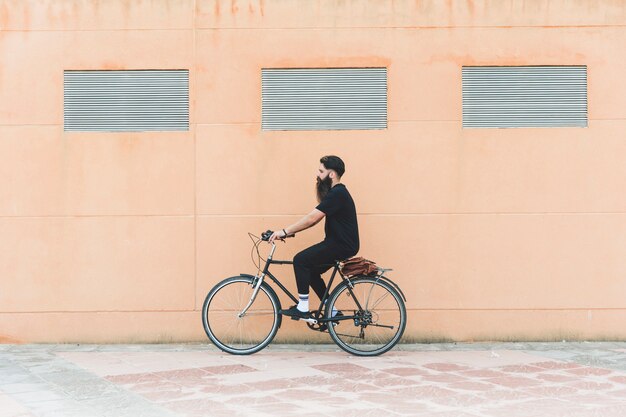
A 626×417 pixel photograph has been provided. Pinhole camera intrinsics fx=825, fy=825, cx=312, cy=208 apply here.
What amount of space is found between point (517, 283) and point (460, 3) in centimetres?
312

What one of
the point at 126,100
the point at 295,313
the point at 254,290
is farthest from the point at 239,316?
the point at 126,100

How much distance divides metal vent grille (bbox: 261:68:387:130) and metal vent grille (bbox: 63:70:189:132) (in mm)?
952

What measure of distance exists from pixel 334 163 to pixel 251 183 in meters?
1.18

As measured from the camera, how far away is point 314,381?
697 centimetres

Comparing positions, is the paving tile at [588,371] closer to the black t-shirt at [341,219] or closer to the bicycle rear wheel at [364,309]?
the bicycle rear wheel at [364,309]

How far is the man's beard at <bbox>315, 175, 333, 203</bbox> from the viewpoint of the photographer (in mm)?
8297

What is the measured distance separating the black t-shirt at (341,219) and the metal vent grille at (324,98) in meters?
1.13

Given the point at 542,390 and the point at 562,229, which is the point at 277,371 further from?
the point at 562,229

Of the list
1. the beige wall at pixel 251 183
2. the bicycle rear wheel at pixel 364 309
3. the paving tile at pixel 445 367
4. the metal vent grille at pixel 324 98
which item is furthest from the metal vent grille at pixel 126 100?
the paving tile at pixel 445 367

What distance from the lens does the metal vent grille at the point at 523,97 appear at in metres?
9.04

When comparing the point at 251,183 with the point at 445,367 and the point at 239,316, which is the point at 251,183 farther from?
the point at 445,367

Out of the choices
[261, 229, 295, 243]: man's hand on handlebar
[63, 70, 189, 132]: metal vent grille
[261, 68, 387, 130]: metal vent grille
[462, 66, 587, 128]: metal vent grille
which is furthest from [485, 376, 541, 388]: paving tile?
[63, 70, 189, 132]: metal vent grille

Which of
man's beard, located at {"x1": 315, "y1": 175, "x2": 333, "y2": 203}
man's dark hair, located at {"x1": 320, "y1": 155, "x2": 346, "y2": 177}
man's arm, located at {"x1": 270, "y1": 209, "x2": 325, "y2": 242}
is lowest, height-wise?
man's arm, located at {"x1": 270, "y1": 209, "x2": 325, "y2": 242}

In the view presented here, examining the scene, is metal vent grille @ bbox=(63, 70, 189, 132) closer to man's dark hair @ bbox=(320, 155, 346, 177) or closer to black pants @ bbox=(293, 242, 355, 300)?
man's dark hair @ bbox=(320, 155, 346, 177)
